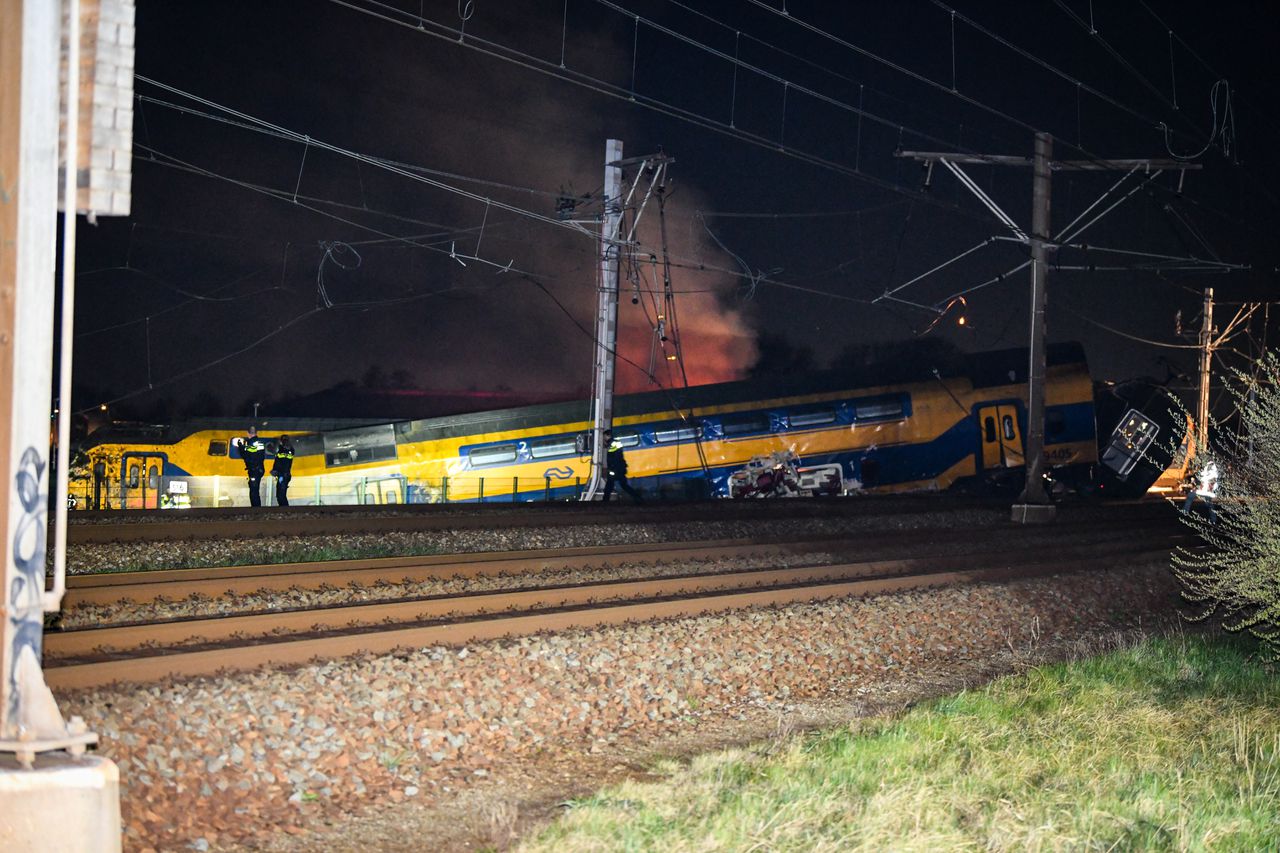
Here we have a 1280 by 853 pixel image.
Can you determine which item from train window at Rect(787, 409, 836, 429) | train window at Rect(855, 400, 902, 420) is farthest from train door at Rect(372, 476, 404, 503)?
train window at Rect(855, 400, 902, 420)

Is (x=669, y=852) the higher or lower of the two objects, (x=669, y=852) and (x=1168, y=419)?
the lower

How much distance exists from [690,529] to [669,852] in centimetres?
1423

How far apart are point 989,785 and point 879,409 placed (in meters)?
26.0

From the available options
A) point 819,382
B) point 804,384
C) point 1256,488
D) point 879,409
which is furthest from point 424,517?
point 879,409

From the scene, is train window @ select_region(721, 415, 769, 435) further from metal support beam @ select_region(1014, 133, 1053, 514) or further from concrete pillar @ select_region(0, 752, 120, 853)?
concrete pillar @ select_region(0, 752, 120, 853)

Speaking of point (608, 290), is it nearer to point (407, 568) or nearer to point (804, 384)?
point (804, 384)

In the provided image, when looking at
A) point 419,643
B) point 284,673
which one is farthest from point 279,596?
point 284,673

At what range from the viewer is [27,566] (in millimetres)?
4406

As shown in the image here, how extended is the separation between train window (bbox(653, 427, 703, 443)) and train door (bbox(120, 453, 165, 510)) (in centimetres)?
1753

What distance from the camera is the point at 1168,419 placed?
33.5 m

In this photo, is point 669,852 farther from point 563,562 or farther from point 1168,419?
point 1168,419

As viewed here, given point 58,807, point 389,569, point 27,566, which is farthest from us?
point 389,569

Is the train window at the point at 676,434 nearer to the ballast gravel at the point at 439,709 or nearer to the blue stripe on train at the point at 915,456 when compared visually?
the blue stripe on train at the point at 915,456

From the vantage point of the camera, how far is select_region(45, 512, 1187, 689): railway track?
23.0 ft
